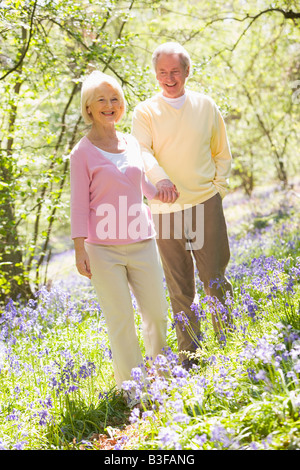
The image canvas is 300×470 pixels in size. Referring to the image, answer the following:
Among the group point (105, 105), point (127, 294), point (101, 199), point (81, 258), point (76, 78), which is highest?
point (76, 78)

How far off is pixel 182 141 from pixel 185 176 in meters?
0.27

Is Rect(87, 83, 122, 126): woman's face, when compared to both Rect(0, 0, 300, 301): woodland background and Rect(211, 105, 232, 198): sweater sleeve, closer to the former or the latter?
Answer: Rect(211, 105, 232, 198): sweater sleeve

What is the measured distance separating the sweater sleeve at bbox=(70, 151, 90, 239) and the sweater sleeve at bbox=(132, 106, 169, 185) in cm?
57

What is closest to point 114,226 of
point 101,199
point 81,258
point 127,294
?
point 101,199

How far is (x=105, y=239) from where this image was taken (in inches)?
134

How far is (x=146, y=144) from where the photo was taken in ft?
12.6

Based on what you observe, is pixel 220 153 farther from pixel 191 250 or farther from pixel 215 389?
pixel 215 389

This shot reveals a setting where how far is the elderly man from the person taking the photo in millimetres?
3781

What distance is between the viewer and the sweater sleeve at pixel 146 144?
3.70 m

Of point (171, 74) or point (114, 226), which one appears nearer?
point (114, 226)

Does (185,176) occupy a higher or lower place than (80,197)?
higher

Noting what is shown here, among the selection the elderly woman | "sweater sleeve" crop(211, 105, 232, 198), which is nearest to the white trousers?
the elderly woman

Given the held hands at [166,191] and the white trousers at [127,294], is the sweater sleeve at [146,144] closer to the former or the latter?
the held hands at [166,191]

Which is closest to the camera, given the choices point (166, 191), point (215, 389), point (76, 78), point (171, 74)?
point (215, 389)
